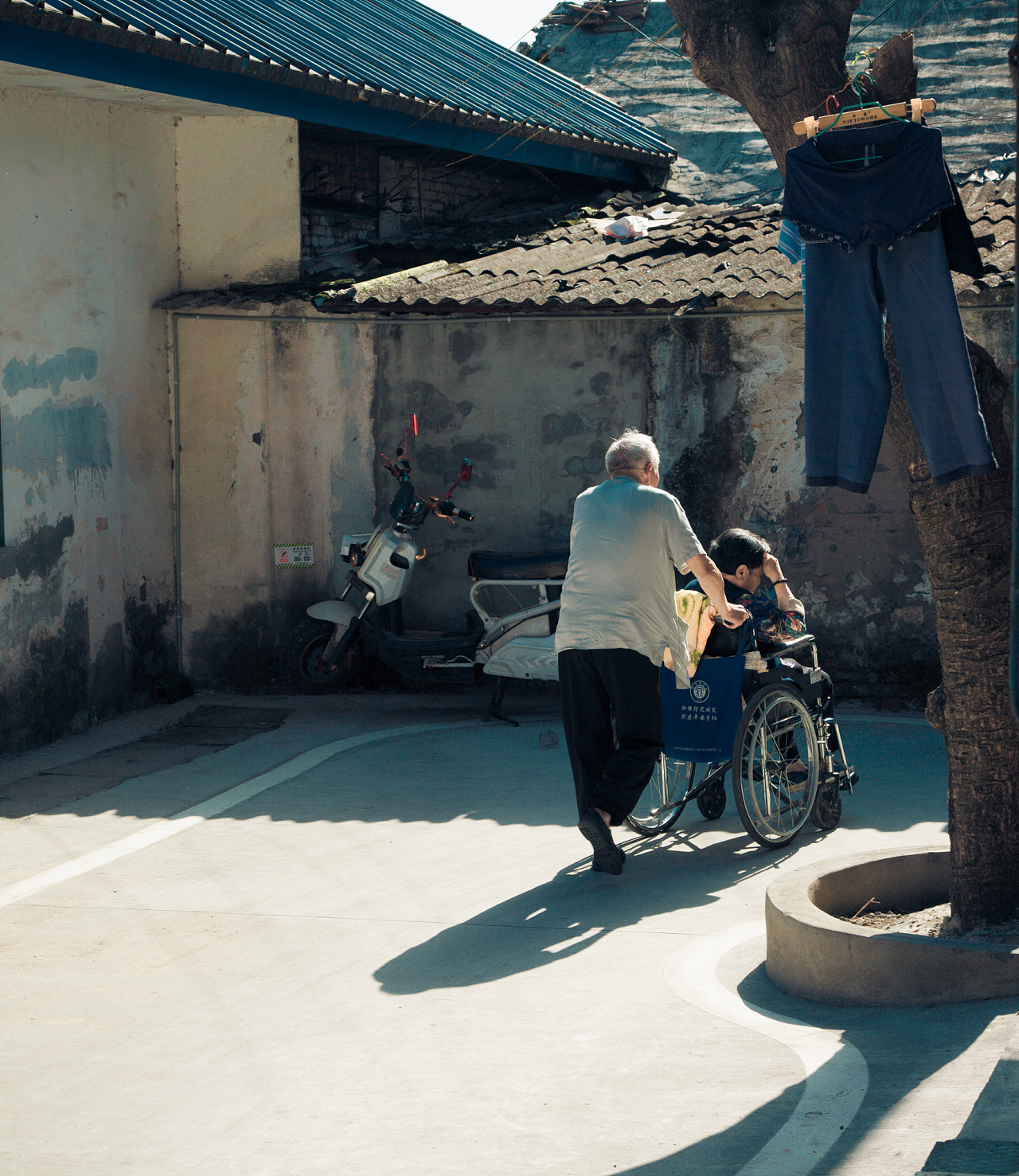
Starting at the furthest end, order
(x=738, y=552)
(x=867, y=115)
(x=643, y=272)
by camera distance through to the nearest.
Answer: (x=643, y=272), (x=738, y=552), (x=867, y=115)

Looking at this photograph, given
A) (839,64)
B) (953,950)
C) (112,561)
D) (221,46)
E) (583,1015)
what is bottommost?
(583,1015)

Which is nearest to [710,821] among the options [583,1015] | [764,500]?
[583,1015]

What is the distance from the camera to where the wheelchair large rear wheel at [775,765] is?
20.2 ft

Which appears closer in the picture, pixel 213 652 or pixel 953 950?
pixel 953 950

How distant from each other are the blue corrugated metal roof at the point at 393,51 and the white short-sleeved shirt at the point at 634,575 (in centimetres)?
477

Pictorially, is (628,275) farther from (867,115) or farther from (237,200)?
(867,115)

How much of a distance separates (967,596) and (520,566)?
4.94 m

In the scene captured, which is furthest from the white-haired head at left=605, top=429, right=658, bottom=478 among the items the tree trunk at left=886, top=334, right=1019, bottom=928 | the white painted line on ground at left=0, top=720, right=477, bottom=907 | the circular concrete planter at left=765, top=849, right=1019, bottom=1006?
the white painted line on ground at left=0, top=720, right=477, bottom=907

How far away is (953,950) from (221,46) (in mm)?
7583

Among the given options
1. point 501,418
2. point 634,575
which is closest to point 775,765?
point 634,575

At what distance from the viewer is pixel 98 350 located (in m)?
9.58

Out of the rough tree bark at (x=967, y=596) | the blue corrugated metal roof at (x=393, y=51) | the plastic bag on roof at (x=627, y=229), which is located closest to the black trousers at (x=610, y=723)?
the rough tree bark at (x=967, y=596)

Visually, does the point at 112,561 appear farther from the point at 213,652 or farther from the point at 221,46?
the point at 221,46

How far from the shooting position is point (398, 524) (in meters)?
9.80
